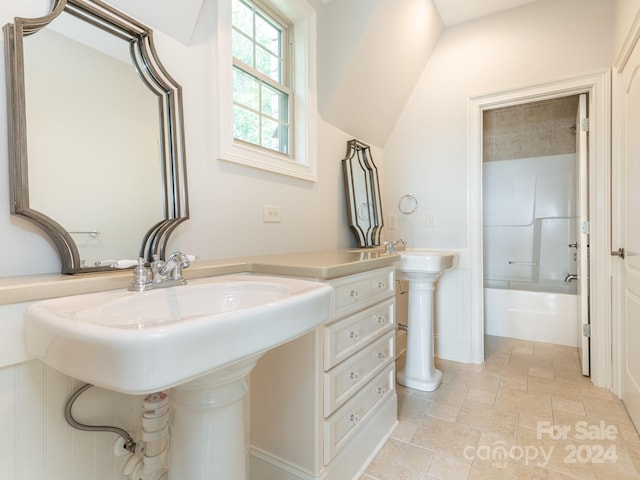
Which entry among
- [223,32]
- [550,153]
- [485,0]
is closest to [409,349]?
[223,32]

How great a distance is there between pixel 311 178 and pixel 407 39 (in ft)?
4.21

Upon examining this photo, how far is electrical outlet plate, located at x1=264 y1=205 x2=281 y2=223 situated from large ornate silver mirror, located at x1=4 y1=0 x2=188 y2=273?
19.3 inches

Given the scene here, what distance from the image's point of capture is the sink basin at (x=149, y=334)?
465 mm

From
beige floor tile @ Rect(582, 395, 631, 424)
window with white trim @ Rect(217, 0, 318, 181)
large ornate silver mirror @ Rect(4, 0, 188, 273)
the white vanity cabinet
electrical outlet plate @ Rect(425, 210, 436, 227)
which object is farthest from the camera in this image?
electrical outlet plate @ Rect(425, 210, 436, 227)

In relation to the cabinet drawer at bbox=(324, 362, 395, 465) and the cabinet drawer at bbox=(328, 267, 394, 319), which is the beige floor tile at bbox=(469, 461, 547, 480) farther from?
the cabinet drawer at bbox=(328, 267, 394, 319)

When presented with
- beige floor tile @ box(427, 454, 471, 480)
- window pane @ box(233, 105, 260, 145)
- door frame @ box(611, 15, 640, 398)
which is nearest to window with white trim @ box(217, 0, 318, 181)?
window pane @ box(233, 105, 260, 145)

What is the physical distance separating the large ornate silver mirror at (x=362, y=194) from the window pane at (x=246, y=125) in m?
0.77

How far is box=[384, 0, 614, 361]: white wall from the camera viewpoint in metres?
2.14

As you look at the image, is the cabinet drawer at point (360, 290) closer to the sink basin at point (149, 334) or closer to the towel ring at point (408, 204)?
the sink basin at point (149, 334)

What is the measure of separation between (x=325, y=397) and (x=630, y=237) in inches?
71.3

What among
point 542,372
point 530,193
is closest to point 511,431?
point 542,372

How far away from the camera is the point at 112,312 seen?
0.74m

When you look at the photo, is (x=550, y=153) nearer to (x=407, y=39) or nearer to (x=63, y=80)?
(x=407, y=39)

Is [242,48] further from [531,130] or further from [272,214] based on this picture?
[531,130]
